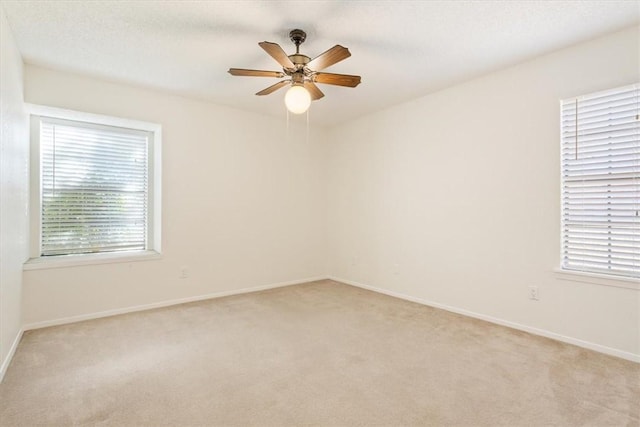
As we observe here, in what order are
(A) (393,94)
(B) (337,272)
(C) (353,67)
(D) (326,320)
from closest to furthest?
(C) (353,67), (D) (326,320), (A) (393,94), (B) (337,272)

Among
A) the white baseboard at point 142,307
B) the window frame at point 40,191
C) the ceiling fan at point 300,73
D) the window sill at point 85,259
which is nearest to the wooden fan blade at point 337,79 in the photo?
the ceiling fan at point 300,73

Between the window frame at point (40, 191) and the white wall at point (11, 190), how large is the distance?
0.19 m

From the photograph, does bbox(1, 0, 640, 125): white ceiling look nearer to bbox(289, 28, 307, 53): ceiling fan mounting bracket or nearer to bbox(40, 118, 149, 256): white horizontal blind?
bbox(289, 28, 307, 53): ceiling fan mounting bracket

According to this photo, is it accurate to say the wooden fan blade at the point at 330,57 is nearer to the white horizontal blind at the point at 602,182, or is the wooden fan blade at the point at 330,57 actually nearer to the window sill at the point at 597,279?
the white horizontal blind at the point at 602,182

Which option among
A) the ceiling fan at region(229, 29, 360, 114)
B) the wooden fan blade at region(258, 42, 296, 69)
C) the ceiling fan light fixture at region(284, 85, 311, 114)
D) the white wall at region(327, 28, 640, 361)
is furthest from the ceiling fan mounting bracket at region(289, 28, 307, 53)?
the white wall at region(327, 28, 640, 361)

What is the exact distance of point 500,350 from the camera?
2711mm

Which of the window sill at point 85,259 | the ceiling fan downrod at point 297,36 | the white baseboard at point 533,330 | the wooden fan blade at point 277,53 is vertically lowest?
the white baseboard at point 533,330

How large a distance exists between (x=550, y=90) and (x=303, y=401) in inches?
128

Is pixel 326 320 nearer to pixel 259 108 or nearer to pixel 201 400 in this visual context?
pixel 201 400

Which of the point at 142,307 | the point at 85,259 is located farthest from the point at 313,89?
the point at 142,307

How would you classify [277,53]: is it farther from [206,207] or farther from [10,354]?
[10,354]

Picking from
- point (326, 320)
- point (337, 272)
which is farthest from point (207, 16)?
point (337, 272)

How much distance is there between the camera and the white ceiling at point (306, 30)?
2326 mm

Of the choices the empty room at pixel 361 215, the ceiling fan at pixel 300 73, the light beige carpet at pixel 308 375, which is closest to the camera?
the light beige carpet at pixel 308 375
